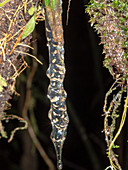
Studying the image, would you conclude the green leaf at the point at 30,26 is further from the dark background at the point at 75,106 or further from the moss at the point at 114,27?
the dark background at the point at 75,106

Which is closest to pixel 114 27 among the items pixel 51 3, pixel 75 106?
pixel 51 3

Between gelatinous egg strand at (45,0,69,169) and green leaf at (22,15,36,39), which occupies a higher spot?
green leaf at (22,15,36,39)

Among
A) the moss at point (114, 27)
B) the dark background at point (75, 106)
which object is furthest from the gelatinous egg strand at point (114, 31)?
the dark background at point (75, 106)

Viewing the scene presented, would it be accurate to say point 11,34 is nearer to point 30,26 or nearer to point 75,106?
point 30,26

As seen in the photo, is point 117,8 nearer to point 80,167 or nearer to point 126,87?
point 126,87

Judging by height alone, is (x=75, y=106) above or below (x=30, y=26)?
below

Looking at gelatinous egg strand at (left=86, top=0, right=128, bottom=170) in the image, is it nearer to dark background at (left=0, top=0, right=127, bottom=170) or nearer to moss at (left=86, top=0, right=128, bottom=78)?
moss at (left=86, top=0, right=128, bottom=78)

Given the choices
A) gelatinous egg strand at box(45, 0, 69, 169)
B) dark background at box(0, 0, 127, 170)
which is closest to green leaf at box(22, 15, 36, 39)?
gelatinous egg strand at box(45, 0, 69, 169)
